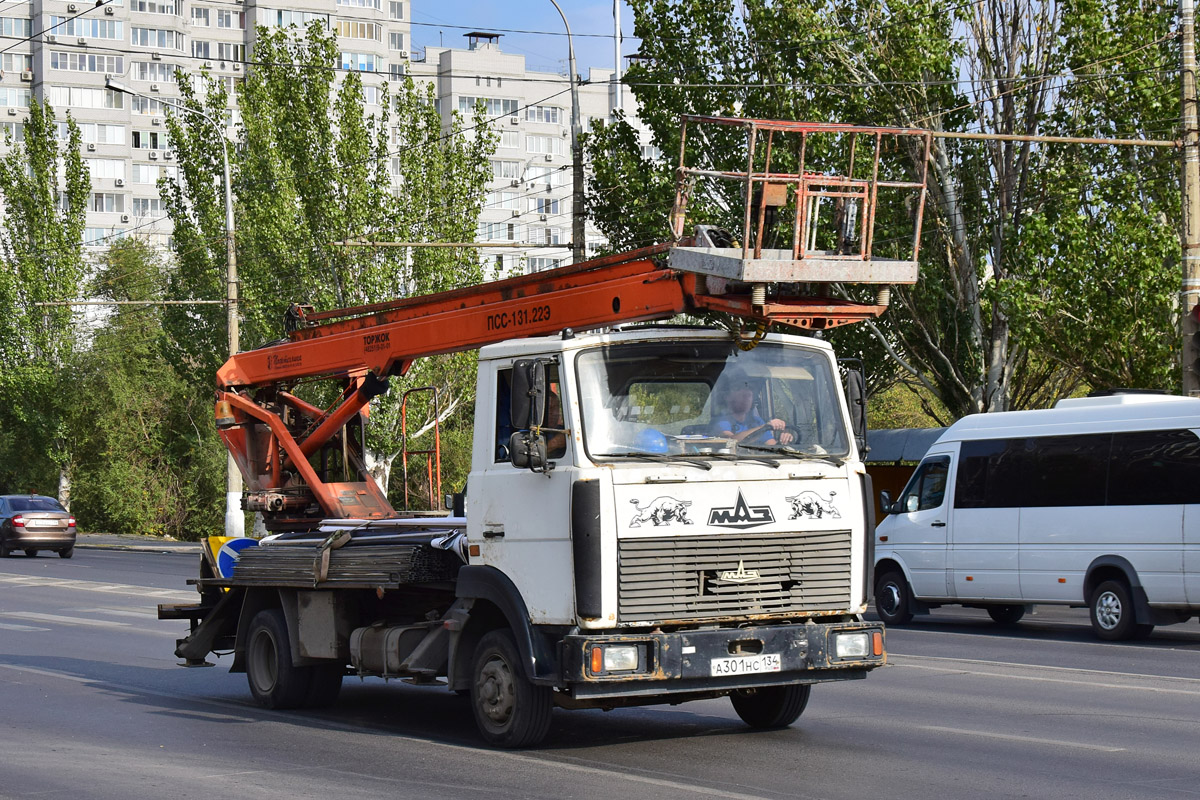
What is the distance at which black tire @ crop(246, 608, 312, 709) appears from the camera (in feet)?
37.7

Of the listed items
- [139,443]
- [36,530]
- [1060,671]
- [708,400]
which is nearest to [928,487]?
[1060,671]

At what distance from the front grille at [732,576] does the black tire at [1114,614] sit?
9005mm

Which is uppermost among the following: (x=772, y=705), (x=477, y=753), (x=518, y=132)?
(x=518, y=132)

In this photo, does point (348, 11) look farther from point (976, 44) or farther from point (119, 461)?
point (976, 44)

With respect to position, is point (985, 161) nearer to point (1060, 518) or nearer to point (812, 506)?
point (1060, 518)

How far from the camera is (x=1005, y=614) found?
792 inches

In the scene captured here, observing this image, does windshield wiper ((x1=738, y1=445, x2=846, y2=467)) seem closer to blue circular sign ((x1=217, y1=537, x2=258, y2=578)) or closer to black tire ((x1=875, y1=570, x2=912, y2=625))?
blue circular sign ((x1=217, y1=537, x2=258, y2=578))

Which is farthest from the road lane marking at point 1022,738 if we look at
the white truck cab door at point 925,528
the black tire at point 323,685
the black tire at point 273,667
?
the white truck cab door at point 925,528

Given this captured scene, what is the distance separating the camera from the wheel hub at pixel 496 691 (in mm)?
9172

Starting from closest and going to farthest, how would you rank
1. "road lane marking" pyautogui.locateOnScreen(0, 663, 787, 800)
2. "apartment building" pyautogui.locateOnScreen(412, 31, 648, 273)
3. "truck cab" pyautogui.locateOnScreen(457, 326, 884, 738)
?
"road lane marking" pyautogui.locateOnScreen(0, 663, 787, 800) → "truck cab" pyautogui.locateOnScreen(457, 326, 884, 738) → "apartment building" pyautogui.locateOnScreen(412, 31, 648, 273)

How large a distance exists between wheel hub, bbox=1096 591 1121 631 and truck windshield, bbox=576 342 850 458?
9127mm

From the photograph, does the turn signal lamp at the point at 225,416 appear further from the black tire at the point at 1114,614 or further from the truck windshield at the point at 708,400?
the black tire at the point at 1114,614

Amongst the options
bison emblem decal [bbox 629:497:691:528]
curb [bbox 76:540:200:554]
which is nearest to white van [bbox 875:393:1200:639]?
bison emblem decal [bbox 629:497:691:528]

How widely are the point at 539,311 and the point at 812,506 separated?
111 inches
